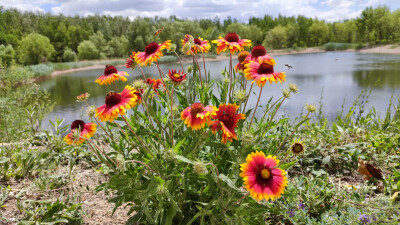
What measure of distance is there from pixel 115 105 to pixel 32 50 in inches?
1209

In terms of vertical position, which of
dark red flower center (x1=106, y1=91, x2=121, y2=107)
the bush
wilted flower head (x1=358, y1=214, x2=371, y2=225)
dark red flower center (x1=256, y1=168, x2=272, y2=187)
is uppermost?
the bush

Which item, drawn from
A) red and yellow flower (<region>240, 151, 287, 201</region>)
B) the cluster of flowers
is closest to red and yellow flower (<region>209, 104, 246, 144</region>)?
the cluster of flowers

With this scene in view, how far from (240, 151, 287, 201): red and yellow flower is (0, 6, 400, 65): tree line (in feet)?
75.2

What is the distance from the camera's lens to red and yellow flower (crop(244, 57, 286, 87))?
0.99 m

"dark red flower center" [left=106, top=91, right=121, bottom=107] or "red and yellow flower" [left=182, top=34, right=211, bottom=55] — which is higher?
"red and yellow flower" [left=182, top=34, right=211, bottom=55]

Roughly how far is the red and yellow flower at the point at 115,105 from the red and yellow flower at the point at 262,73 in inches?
17.1

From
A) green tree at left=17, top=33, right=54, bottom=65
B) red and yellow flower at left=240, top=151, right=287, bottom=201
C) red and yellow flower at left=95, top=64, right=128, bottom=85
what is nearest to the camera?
red and yellow flower at left=240, top=151, right=287, bottom=201

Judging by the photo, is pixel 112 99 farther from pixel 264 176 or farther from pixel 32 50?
pixel 32 50

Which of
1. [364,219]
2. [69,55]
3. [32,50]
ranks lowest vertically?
[364,219]

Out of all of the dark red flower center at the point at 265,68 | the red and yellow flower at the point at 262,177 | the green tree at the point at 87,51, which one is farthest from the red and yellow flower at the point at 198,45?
the green tree at the point at 87,51

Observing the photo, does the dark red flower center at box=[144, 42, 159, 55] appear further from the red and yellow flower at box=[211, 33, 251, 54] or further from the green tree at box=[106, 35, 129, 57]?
the green tree at box=[106, 35, 129, 57]

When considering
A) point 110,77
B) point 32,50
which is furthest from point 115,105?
point 32,50

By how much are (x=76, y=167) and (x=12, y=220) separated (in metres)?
0.71

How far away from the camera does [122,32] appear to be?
141ft
